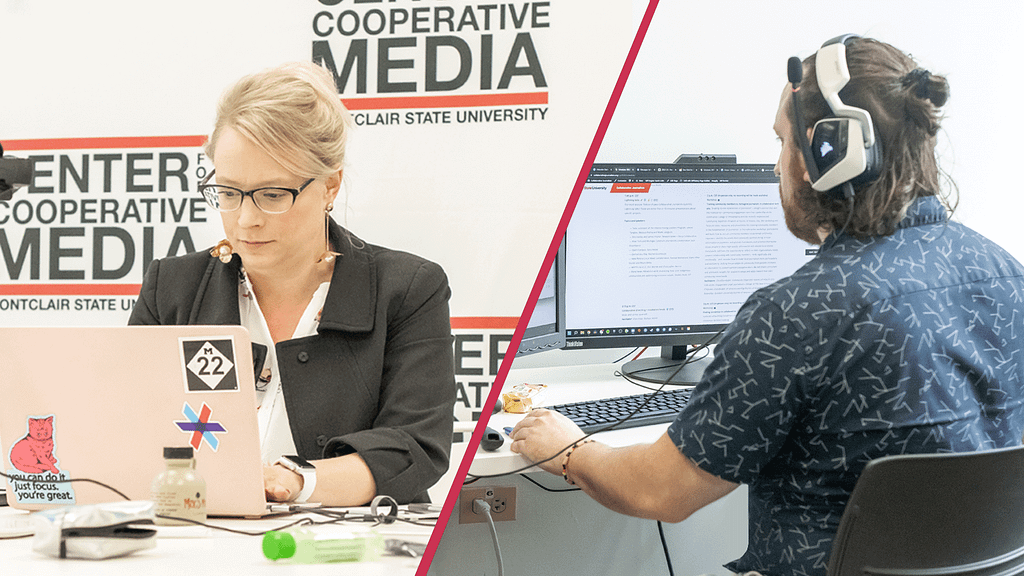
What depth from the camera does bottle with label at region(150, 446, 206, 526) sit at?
3.25 feet

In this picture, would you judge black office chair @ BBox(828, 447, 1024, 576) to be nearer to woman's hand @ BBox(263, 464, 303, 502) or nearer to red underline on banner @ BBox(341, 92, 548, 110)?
woman's hand @ BBox(263, 464, 303, 502)

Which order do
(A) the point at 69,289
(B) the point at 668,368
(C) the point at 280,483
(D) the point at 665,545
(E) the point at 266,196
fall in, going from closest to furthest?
(C) the point at 280,483 < (E) the point at 266,196 < (B) the point at 668,368 < (A) the point at 69,289 < (D) the point at 665,545

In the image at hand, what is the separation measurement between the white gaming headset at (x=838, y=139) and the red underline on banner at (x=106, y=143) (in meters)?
1.43

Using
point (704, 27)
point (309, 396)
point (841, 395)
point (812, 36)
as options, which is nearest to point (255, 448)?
point (309, 396)

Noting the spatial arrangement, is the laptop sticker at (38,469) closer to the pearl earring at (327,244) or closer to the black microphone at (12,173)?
the black microphone at (12,173)

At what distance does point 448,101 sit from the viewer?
178cm

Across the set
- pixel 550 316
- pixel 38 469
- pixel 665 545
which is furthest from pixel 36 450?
pixel 665 545

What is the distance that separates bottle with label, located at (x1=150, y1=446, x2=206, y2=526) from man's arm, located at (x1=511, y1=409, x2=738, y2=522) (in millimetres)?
496

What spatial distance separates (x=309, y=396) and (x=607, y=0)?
108 centimetres

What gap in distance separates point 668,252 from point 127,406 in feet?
3.67

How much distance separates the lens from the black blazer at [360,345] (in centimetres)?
151

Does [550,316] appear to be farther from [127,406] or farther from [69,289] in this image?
[69,289]

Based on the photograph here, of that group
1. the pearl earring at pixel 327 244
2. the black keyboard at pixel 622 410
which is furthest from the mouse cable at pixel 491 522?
the pearl earring at pixel 327 244

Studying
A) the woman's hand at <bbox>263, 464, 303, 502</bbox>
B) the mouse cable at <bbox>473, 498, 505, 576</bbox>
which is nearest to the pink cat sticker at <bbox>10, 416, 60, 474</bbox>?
the woman's hand at <bbox>263, 464, 303, 502</bbox>
